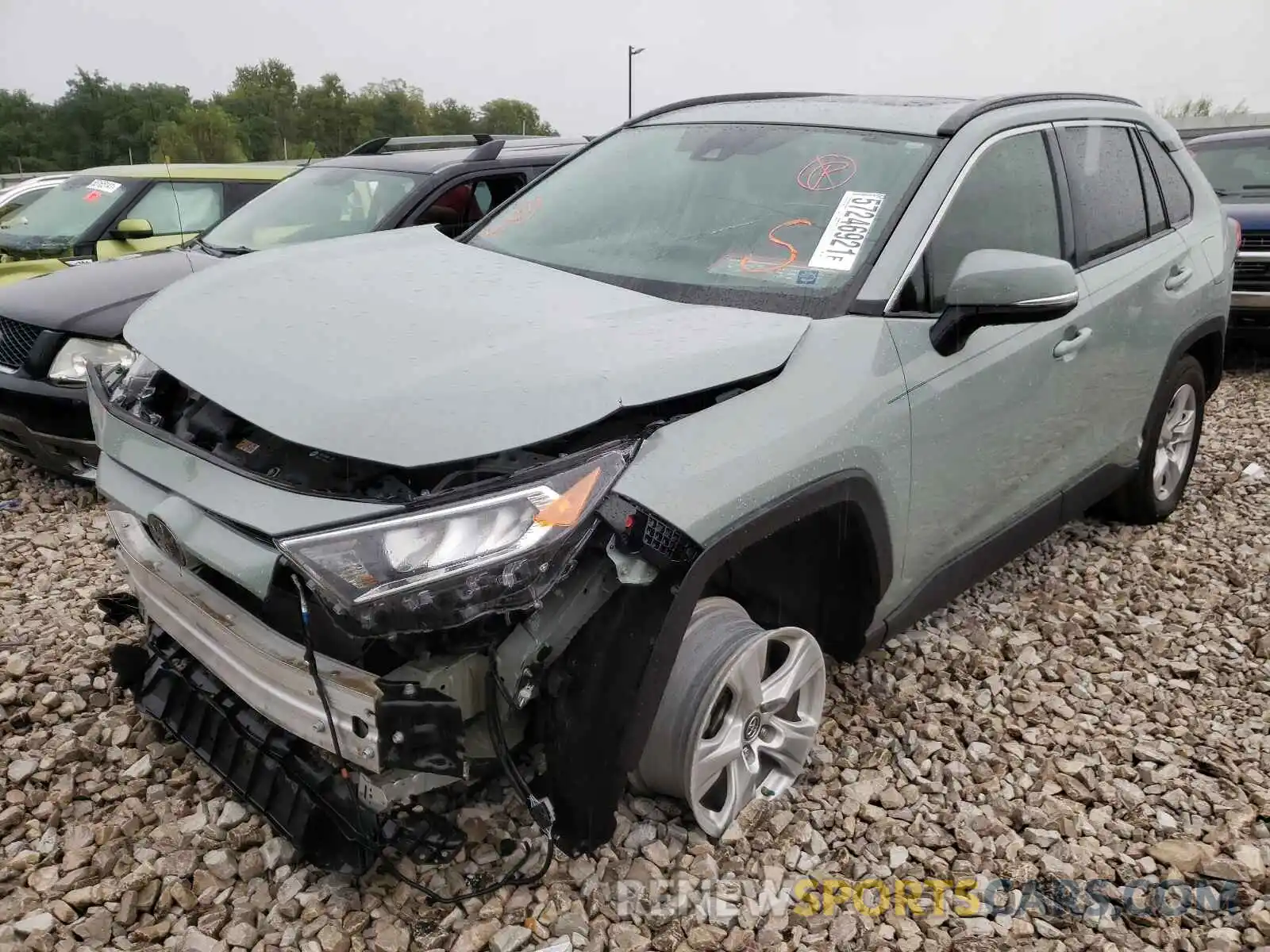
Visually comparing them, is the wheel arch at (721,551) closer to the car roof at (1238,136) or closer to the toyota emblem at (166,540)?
the toyota emblem at (166,540)

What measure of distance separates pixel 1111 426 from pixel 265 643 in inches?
116

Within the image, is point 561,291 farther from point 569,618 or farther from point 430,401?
point 569,618

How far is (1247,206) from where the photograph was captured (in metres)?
7.39

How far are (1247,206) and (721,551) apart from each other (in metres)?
7.36

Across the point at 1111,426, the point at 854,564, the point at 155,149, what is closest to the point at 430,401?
the point at 854,564

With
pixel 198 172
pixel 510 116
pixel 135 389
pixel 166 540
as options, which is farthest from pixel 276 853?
pixel 510 116

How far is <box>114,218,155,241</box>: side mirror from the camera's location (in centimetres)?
595

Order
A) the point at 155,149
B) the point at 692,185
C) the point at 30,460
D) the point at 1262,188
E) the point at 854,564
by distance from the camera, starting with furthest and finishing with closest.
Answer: the point at 155,149
the point at 1262,188
the point at 30,460
the point at 692,185
the point at 854,564

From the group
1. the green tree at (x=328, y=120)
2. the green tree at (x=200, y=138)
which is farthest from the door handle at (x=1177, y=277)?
the green tree at (x=328, y=120)

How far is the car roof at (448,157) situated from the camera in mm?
5562

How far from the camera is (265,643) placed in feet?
6.48

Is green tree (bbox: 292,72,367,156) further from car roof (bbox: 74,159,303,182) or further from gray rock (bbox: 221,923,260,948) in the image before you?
gray rock (bbox: 221,923,260,948)

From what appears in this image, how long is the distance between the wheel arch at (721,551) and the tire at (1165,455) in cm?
209

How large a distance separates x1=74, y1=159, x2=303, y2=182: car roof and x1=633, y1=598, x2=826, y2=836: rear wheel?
6149 mm
